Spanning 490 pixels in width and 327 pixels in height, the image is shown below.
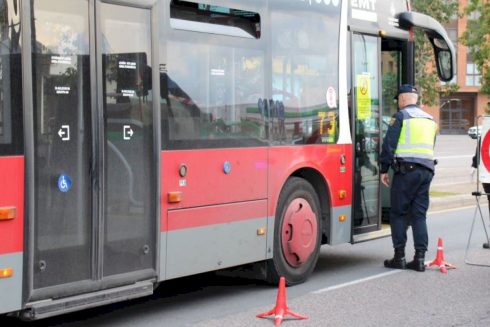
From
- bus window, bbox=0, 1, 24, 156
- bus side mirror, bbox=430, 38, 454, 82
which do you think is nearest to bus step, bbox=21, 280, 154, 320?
bus window, bbox=0, 1, 24, 156

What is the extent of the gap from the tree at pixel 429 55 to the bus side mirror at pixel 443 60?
7590mm

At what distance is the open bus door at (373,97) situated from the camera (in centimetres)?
934

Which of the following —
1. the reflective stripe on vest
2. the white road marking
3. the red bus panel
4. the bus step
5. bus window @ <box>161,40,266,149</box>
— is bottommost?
the white road marking

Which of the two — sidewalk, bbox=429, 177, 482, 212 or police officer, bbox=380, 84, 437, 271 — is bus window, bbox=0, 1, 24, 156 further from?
sidewalk, bbox=429, 177, 482, 212

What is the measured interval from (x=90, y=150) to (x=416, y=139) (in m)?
4.47

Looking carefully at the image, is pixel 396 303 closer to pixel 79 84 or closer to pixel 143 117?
pixel 143 117

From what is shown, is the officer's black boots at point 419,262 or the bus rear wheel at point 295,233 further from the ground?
the bus rear wheel at point 295,233

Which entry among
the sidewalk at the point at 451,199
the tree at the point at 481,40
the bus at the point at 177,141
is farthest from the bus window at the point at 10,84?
the tree at the point at 481,40

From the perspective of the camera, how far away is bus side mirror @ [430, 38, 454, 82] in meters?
10.6

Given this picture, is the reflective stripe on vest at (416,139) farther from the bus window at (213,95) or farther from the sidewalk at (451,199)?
the sidewalk at (451,199)

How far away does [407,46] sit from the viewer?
10.3 meters

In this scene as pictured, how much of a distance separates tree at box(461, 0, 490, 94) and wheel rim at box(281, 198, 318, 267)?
1466 cm

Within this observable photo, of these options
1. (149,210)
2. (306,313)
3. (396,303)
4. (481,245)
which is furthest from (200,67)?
(481,245)

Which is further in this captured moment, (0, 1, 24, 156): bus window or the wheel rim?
the wheel rim
